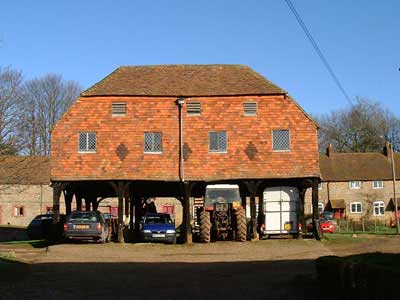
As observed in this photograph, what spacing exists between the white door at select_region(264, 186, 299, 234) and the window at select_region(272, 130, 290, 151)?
224 centimetres

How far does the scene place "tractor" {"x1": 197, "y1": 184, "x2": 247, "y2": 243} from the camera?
2933 cm

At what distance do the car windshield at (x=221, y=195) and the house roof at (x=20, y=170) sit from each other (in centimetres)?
1040

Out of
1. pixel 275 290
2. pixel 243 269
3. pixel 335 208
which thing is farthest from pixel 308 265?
pixel 335 208

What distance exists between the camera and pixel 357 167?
224 feet

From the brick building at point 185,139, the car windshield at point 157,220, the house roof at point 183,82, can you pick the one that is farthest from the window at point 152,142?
the car windshield at point 157,220

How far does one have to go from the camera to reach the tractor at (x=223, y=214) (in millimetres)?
29328

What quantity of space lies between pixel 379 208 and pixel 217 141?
4079 cm

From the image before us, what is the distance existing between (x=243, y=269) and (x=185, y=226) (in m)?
11.5

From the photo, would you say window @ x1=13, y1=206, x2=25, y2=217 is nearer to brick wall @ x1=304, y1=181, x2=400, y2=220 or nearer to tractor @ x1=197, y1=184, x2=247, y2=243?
brick wall @ x1=304, y1=181, x2=400, y2=220

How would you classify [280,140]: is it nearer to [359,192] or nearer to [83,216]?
[83,216]

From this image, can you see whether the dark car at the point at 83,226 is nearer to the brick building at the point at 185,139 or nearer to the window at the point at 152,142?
the brick building at the point at 185,139

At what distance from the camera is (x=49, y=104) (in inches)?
2709

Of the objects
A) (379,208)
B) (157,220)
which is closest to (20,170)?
(157,220)

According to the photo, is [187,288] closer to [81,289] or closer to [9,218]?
[81,289]
